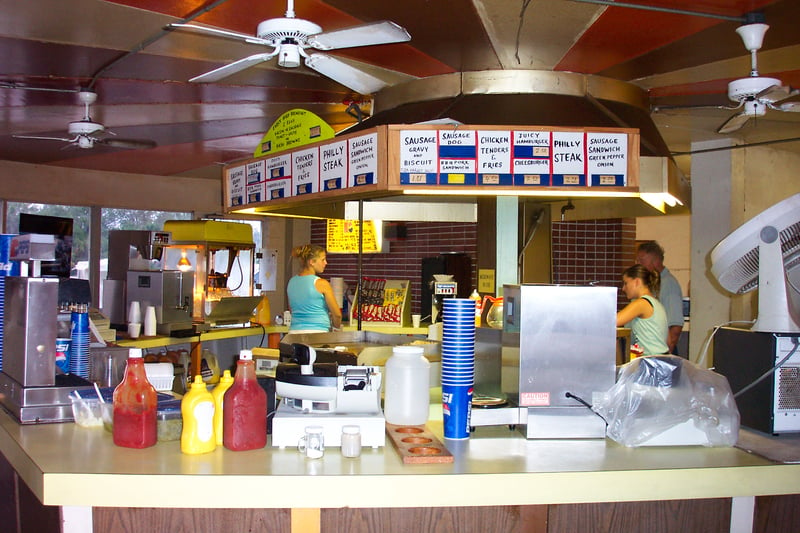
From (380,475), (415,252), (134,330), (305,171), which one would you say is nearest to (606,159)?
(305,171)

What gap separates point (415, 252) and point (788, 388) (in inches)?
251

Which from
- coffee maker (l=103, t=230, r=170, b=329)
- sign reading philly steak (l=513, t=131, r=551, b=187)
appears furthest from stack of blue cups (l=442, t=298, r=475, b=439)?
coffee maker (l=103, t=230, r=170, b=329)

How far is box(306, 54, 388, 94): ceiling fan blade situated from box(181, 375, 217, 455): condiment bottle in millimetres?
1771

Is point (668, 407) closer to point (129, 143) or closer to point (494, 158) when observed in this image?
point (494, 158)

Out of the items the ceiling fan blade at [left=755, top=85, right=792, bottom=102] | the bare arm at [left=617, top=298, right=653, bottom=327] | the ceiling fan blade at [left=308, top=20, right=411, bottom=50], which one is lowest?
the bare arm at [left=617, top=298, right=653, bottom=327]

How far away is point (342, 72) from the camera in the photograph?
3.63 m

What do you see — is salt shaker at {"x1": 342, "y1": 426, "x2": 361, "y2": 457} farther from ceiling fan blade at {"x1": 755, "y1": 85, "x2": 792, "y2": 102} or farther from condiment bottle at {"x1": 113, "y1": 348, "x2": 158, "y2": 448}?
ceiling fan blade at {"x1": 755, "y1": 85, "x2": 792, "y2": 102}

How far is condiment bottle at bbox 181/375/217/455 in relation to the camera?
2303 mm

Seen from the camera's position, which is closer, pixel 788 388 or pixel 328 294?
pixel 788 388

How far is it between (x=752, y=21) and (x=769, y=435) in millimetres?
1954

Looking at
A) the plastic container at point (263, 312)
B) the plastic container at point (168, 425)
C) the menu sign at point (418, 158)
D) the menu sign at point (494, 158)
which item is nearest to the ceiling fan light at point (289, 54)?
the menu sign at point (418, 158)

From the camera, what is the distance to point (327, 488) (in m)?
2.09

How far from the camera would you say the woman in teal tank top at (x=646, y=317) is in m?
4.71

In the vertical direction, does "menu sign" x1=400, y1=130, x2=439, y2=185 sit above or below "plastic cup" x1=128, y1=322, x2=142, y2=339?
above
